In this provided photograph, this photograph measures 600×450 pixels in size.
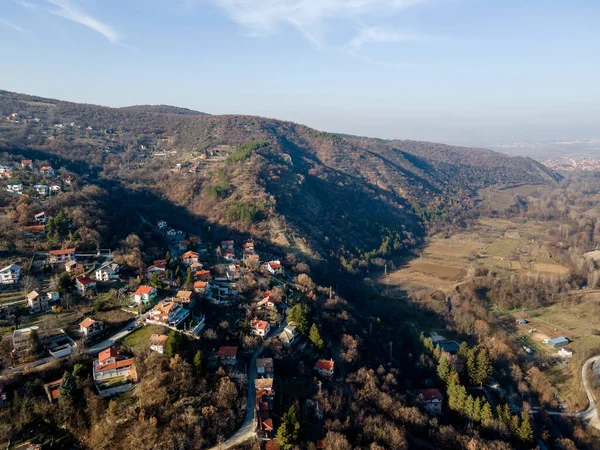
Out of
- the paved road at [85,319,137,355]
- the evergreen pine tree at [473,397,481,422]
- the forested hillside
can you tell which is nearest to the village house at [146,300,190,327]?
the paved road at [85,319,137,355]

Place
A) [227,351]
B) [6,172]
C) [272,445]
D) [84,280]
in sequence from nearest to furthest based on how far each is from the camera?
[272,445] → [227,351] → [84,280] → [6,172]

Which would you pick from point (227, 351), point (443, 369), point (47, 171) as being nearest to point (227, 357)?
point (227, 351)

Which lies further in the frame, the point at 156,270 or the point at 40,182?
the point at 40,182

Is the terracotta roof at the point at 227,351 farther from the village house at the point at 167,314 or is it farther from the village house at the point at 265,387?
the village house at the point at 167,314

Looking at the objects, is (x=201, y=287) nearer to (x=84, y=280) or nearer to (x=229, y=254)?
(x=84, y=280)

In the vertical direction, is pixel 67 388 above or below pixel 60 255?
below

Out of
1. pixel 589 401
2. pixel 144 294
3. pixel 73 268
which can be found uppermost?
pixel 73 268

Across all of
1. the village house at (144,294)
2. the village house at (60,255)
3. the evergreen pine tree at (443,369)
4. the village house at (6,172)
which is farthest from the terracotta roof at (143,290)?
the village house at (6,172)
